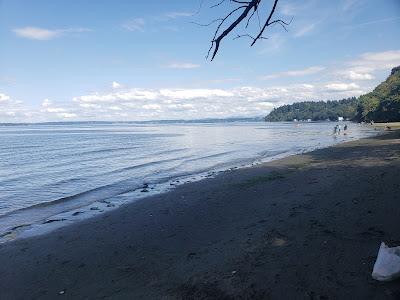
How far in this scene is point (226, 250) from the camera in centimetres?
776

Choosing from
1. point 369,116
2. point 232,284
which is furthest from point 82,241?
point 369,116

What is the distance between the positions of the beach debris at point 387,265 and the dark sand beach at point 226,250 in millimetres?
127

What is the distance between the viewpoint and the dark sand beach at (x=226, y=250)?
592cm

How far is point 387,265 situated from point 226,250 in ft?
10.6

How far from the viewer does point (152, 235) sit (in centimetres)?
998

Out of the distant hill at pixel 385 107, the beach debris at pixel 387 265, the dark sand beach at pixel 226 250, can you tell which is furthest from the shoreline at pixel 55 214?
the distant hill at pixel 385 107

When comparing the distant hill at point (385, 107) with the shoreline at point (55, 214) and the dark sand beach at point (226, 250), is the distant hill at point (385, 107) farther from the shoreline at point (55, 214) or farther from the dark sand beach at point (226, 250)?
the dark sand beach at point (226, 250)

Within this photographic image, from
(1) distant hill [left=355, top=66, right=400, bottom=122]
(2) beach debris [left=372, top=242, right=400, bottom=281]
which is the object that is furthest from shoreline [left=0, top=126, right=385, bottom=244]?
(1) distant hill [left=355, top=66, right=400, bottom=122]

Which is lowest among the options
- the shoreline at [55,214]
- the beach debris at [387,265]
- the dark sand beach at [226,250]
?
the shoreline at [55,214]

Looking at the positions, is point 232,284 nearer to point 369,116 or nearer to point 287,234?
point 287,234

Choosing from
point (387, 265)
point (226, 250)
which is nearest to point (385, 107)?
point (226, 250)

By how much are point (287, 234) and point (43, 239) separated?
6.73 metres

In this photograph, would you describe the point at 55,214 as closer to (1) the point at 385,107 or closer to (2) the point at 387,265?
(2) the point at 387,265

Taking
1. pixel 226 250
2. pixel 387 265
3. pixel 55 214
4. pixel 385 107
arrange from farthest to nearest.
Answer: pixel 385 107
pixel 55 214
pixel 226 250
pixel 387 265
